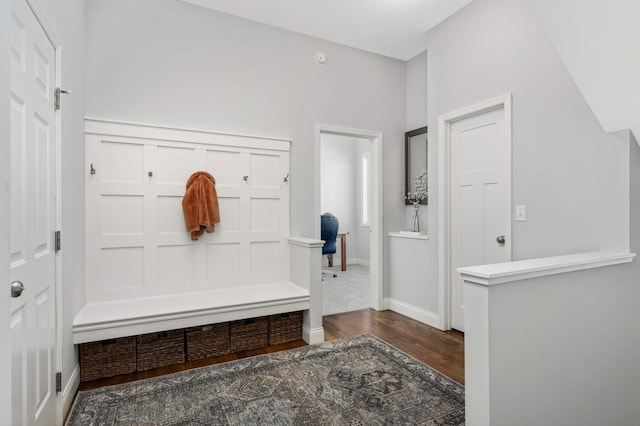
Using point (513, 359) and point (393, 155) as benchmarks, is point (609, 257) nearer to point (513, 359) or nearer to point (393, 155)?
point (513, 359)

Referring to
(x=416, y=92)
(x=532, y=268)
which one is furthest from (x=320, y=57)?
A: (x=532, y=268)

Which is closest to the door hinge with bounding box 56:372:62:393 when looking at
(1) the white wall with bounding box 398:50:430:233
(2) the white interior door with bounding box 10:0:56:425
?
(2) the white interior door with bounding box 10:0:56:425

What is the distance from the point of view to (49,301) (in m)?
1.71

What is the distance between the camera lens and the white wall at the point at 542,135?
81.1 inches

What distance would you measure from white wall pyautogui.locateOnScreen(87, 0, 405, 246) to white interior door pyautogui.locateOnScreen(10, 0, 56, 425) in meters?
1.01

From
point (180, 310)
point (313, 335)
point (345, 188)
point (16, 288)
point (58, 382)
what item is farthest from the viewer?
point (345, 188)

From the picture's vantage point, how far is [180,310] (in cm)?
245

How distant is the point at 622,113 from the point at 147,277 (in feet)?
10.8

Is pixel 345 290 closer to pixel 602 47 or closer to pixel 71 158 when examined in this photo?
pixel 71 158

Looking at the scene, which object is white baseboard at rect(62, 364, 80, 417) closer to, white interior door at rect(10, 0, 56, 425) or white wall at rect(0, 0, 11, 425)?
white interior door at rect(10, 0, 56, 425)

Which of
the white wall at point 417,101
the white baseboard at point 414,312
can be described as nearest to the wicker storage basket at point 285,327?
the white baseboard at point 414,312

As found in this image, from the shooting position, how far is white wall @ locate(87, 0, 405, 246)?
8.86 feet

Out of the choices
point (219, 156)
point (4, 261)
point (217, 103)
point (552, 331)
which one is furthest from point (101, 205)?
point (552, 331)

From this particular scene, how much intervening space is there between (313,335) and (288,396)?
84 cm
